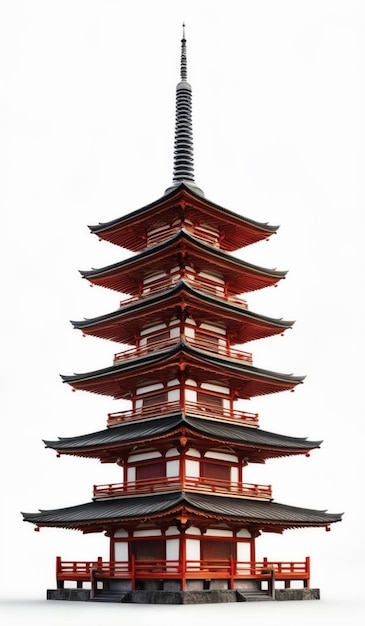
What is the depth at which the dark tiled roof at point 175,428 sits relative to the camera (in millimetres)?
33312

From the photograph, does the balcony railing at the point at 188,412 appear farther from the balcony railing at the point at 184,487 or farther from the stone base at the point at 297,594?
the stone base at the point at 297,594

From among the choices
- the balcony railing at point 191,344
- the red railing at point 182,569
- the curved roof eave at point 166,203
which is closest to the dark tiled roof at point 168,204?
the curved roof eave at point 166,203

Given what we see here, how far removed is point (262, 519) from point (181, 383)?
6.36m

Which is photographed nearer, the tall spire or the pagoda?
the pagoda

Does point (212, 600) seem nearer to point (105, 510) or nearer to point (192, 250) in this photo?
point (105, 510)

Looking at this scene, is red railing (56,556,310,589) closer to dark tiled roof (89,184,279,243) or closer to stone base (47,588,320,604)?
stone base (47,588,320,604)

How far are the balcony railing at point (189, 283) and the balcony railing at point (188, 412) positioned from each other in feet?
16.9

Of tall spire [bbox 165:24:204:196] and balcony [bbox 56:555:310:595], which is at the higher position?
tall spire [bbox 165:24:204:196]

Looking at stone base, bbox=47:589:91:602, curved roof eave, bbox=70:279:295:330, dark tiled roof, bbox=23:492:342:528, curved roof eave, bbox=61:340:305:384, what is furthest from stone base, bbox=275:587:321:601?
curved roof eave, bbox=70:279:295:330

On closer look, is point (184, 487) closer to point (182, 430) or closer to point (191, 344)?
point (182, 430)

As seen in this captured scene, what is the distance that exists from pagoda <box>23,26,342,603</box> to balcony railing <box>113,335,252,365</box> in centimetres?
6

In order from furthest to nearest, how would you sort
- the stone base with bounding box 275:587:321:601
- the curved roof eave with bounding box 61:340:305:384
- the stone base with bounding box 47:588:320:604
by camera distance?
the stone base with bounding box 275:587:321:601 < the curved roof eave with bounding box 61:340:305:384 < the stone base with bounding box 47:588:320:604

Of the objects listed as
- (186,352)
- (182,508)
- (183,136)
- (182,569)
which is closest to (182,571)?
(182,569)

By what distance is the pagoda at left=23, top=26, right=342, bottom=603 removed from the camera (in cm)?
3269
